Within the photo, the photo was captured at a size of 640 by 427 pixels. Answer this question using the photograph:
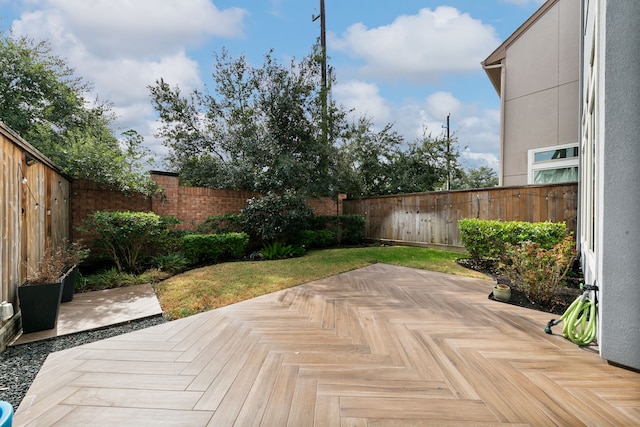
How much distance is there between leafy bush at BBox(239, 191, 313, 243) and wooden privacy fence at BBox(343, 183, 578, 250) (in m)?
2.94

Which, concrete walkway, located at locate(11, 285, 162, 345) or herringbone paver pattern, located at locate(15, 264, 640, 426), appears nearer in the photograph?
herringbone paver pattern, located at locate(15, 264, 640, 426)

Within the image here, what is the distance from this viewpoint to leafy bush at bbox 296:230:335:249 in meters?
7.91

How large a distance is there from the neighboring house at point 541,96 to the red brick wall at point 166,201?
7144mm

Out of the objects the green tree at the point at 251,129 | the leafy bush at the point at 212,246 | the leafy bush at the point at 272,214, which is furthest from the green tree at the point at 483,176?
the leafy bush at the point at 212,246

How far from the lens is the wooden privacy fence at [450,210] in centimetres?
569

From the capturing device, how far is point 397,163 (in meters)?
11.8

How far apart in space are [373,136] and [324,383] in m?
11.2

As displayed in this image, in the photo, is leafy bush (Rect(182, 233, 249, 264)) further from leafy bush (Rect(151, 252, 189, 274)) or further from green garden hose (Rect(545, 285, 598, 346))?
green garden hose (Rect(545, 285, 598, 346))

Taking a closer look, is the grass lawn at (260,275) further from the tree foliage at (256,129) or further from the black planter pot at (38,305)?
the tree foliage at (256,129)

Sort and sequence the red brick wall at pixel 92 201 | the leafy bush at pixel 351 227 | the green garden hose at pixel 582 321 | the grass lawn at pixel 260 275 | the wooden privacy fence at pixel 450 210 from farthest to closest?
the leafy bush at pixel 351 227
the wooden privacy fence at pixel 450 210
the red brick wall at pixel 92 201
the grass lawn at pixel 260 275
the green garden hose at pixel 582 321

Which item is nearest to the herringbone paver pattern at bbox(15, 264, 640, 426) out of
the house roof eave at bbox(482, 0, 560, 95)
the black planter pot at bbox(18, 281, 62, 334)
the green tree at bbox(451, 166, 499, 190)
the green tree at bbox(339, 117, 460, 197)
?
the black planter pot at bbox(18, 281, 62, 334)

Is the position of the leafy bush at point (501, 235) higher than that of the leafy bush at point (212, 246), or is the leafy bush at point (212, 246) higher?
the leafy bush at point (501, 235)

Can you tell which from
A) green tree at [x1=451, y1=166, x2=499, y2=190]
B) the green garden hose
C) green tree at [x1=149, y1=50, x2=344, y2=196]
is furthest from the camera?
green tree at [x1=451, y1=166, x2=499, y2=190]

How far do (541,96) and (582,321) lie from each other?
22.5 ft
